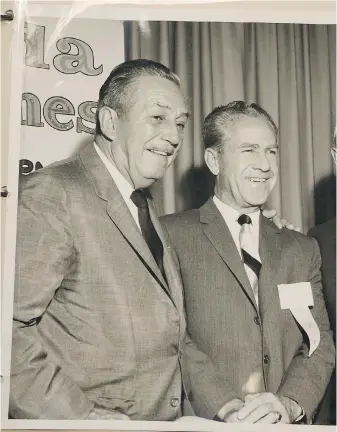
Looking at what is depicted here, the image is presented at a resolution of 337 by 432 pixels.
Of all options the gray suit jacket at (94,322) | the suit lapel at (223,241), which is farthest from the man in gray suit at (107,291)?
the suit lapel at (223,241)

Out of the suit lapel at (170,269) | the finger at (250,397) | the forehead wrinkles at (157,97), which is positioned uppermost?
the forehead wrinkles at (157,97)

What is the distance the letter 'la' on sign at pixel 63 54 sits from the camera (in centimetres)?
160

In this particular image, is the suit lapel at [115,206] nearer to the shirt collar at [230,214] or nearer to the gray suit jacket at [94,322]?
the gray suit jacket at [94,322]

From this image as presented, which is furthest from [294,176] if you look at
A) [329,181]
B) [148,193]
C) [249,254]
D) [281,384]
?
[281,384]

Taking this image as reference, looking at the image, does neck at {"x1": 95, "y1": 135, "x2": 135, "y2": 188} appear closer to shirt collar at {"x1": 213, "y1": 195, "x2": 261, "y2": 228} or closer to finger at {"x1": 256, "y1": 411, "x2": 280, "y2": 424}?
shirt collar at {"x1": 213, "y1": 195, "x2": 261, "y2": 228}

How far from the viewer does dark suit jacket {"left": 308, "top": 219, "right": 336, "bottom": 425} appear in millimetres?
1491

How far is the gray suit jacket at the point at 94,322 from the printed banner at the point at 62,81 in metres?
0.12

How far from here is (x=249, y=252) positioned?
5.07 feet

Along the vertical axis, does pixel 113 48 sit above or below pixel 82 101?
above

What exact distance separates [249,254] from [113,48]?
0.59m

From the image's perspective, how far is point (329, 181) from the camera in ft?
5.16

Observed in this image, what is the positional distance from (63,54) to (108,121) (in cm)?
21

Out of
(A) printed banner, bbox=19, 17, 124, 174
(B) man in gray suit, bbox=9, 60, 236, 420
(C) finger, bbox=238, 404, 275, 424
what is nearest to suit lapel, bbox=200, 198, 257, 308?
A: (B) man in gray suit, bbox=9, 60, 236, 420

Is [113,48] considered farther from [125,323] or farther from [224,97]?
[125,323]
